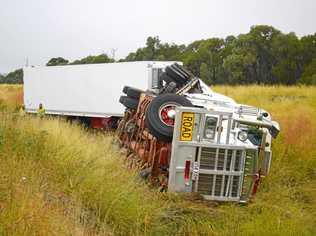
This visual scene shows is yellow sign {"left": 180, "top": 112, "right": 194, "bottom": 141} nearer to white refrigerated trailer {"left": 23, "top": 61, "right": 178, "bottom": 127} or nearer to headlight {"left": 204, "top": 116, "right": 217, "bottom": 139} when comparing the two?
headlight {"left": 204, "top": 116, "right": 217, "bottom": 139}

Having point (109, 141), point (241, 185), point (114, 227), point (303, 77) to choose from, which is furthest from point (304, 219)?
point (303, 77)

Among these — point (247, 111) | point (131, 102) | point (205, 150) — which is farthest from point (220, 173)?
point (131, 102)

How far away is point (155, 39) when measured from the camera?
49438 millimetres

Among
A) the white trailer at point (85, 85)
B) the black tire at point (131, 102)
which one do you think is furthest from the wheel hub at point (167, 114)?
the white trailer at point (85, 85)

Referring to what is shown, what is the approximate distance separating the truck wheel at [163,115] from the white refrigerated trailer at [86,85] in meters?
6.85

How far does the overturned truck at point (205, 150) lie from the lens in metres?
6.00

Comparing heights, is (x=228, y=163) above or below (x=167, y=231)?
above

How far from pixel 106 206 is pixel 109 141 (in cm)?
339

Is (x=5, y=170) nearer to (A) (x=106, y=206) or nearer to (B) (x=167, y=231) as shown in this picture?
(A) (x=106, y=206)

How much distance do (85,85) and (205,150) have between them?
13.4 meters

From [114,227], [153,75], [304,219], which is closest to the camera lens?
[114,227]

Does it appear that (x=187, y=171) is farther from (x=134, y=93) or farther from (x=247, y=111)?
(x=134, y=93)

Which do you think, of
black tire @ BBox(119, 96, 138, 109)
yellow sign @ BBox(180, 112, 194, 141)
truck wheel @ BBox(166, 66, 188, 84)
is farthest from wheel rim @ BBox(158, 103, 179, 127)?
black tire @ BBox(119, 96, 138, 109)

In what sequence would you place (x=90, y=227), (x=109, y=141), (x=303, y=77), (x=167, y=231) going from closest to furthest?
(x=90, y=227)
(x=167, y=231)
(x=109, y=141)
(x=303, y=77)
